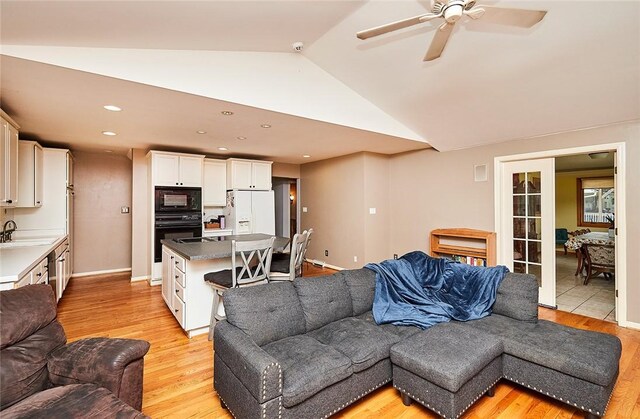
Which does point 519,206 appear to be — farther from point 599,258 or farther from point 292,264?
point 292,264

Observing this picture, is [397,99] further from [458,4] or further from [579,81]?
[458,4]

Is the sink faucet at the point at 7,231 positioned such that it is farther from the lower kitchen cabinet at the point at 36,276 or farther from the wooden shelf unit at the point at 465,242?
the wooden shelf unit at the point at 465,242

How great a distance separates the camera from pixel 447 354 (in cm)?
190

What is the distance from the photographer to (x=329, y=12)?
248 cm

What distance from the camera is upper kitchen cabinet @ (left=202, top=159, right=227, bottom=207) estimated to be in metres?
5.79

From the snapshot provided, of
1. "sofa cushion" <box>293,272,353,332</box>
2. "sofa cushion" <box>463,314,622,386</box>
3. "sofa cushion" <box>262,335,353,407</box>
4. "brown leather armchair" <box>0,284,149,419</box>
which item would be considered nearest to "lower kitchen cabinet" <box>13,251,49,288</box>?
"brown leather armchair" <box>0,284,149,419</box>

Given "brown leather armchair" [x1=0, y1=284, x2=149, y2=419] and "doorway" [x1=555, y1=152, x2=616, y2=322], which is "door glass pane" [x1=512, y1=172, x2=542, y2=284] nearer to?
"doorway" [x1=555, y1=152, x2=616, y2=322]

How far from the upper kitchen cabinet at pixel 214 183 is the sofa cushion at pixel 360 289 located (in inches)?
157

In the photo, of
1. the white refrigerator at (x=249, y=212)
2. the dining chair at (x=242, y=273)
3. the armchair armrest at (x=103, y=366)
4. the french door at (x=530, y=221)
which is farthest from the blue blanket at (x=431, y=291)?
the white refrigerator at (x=249, y=212)

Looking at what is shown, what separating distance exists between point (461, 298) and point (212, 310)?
245 cm

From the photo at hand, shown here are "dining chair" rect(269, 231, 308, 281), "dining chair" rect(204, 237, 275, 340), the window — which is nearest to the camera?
"dining chair" rect(204, 237, 275, 340)

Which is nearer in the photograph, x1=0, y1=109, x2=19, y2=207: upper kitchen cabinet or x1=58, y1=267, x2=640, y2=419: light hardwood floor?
x1=58, y1=267, x2=640, y2=419: light hardwood floor

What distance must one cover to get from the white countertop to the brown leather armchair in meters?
0.50

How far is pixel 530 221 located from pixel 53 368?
5.16 metres
